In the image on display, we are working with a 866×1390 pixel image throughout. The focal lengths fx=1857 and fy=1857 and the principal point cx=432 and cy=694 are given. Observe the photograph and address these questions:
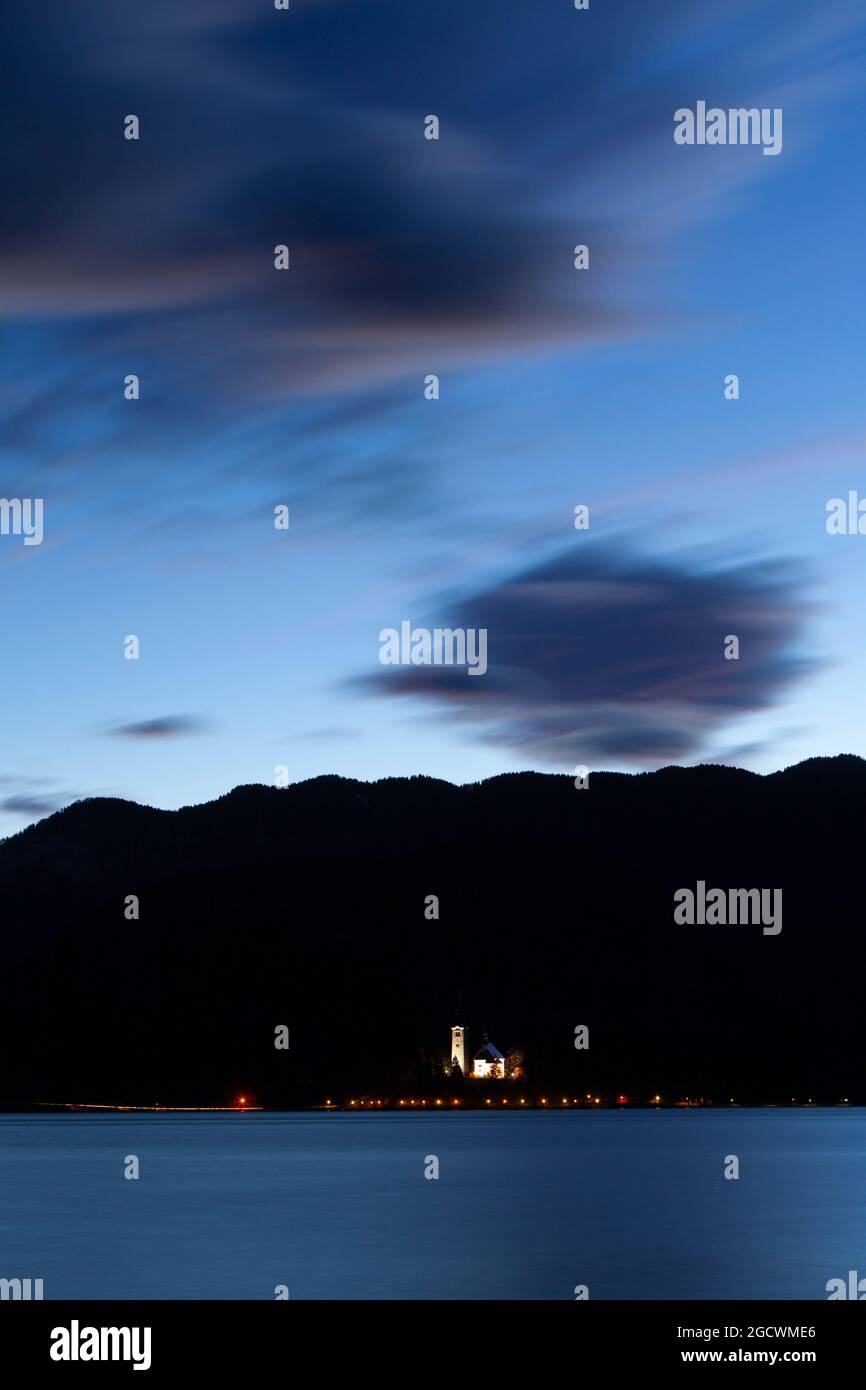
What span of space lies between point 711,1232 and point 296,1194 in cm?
4013

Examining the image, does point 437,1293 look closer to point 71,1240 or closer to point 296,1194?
point 71,1240

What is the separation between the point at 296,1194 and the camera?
126000mm
